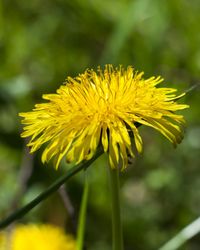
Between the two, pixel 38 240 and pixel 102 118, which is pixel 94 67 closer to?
pixel 38 240

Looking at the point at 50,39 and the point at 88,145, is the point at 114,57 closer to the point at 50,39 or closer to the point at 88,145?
the point at 50,39

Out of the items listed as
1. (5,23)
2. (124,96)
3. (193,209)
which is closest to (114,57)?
(193,209)

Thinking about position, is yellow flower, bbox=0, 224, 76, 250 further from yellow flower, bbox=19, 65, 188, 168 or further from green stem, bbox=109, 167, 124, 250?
green stem, bbox=109, 167, 124, 250

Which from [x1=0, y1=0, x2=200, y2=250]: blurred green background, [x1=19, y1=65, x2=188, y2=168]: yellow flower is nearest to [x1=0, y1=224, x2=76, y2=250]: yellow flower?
[x1=0, y1=0, x2=200, y2=250]: blurred green background

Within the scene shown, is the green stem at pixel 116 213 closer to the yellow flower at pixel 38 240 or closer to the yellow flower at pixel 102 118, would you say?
the yellow flower at pixel 102 118

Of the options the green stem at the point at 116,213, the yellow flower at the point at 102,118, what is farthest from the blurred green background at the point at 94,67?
the green stem at the point at 116,213

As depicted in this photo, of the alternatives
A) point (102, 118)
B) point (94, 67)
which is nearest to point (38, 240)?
point (102, 118)
